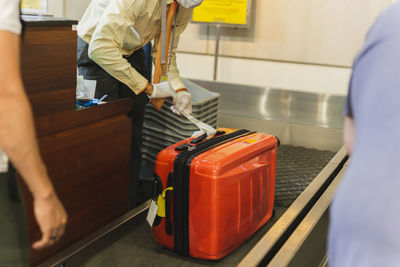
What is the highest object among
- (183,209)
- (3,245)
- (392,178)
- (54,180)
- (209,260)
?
(392,178)

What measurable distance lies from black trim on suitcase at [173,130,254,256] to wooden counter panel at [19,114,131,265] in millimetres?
385

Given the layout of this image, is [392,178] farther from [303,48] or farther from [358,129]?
[303,48]

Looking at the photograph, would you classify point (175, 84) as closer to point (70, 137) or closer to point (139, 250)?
point (70, 137)

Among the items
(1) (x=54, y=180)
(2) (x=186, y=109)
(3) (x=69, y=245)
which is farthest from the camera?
(2) (x=186, y=109)

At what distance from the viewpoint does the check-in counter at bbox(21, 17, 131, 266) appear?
74.0 inches

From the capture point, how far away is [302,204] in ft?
7.01

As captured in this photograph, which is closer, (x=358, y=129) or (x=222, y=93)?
(x=358, y=129)

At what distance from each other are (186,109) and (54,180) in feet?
2.69

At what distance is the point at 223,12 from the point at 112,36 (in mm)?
2359

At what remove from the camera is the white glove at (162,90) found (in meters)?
2.46

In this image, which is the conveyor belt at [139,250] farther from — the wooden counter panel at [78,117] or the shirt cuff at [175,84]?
the shirt cuff at [175,84]

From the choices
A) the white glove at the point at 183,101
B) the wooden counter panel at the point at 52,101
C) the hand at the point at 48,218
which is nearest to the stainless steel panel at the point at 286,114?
the white glove at the point at 183,101

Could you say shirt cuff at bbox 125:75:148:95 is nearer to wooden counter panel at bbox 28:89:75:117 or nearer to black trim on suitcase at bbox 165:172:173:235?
wooden counter panel at bbox 28:89:75:117

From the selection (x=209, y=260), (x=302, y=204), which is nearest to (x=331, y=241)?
(x=302, y=204)
